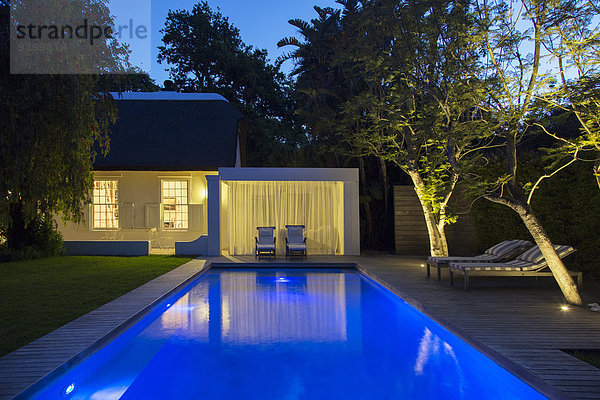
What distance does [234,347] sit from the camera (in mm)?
5281

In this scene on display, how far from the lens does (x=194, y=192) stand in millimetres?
15500

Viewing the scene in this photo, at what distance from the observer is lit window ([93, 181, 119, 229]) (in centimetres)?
1552

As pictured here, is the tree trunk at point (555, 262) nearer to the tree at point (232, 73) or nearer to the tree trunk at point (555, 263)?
the tree trunk at point (555, 263)

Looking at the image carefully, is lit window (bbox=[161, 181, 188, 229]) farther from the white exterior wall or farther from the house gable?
the house gable

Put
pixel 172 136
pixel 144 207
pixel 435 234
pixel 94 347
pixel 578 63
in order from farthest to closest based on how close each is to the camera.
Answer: pixel 172 136 < pixel 144 207 < pixel 435 234 < pixel 578 63 < pixel 94 347

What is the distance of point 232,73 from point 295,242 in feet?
58.1

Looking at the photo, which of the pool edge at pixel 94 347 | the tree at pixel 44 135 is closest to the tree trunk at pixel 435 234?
the pool edge at pixel 94 347

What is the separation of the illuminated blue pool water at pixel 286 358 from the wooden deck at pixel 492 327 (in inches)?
6.7

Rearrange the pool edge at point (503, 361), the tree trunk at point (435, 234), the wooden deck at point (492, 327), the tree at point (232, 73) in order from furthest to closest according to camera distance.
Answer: the tree at point (232, 73) → the tree trunk at point (435, 234) → the wooden deck at point (492, 327) → the pool edge at point (503, 361)

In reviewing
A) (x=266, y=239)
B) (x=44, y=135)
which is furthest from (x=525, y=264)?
(x=44, y=135)

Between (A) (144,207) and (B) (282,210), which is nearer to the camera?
(B) (282,210)

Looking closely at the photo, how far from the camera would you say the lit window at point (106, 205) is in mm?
15516

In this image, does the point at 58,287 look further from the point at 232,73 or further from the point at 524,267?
the point at 232,73

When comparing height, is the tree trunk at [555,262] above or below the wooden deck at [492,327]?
above
